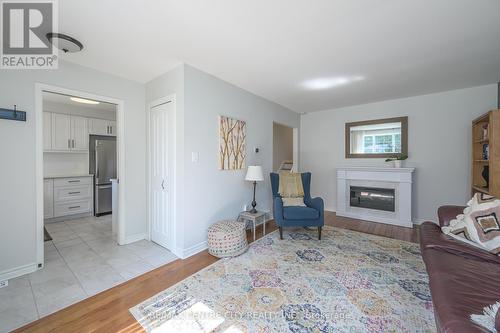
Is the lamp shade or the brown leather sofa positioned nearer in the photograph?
the brown leather sofa

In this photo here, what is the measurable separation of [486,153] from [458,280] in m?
2.62

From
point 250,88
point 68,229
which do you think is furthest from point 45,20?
point 68,229

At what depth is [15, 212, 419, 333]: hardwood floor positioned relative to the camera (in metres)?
1.50

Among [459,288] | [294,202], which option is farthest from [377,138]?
[459,288]

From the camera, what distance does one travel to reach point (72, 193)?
409 cm

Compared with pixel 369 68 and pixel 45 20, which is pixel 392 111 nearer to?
pixel 369 68

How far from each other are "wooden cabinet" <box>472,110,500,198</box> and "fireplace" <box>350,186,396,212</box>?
113 cm

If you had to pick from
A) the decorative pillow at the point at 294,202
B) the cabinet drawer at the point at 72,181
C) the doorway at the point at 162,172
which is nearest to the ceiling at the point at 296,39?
the doorway at the point at 162,172

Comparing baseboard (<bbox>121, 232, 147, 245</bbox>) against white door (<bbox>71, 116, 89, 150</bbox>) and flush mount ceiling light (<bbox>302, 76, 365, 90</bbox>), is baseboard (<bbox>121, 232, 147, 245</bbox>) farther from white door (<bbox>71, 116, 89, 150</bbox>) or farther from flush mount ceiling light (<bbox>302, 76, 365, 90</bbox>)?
flush mount ceiling light (<bbox>302, 76, 365, 90</bbox>)

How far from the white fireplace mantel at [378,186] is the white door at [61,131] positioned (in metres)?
5.54

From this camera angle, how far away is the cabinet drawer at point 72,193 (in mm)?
3930

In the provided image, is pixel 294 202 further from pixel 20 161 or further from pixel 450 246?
pixel 20 161

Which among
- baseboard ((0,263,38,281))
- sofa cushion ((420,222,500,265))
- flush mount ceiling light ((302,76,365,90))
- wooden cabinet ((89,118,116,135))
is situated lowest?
baseboard ((0,263,38,281))

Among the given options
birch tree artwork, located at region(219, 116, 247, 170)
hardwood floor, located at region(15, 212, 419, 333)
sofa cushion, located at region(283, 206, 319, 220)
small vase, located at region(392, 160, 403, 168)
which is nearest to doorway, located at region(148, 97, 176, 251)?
hardwood floor, located at region(15, 212, 419, 333)
